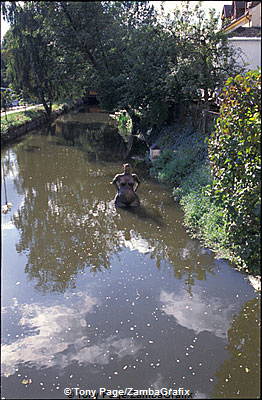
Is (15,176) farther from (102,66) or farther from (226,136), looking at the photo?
(226,136)

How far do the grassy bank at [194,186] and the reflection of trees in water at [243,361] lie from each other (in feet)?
2.84

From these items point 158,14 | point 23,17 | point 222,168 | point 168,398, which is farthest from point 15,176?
point 23,17

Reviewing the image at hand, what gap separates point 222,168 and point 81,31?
2364 centimetres

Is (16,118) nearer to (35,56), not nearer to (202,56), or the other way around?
(35,56)

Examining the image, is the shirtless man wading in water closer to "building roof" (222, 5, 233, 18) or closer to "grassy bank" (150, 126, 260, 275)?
"grassy bank" (150, 126, 260, 275)

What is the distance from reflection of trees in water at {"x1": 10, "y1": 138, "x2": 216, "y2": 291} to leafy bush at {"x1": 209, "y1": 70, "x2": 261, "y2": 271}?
7.72ft

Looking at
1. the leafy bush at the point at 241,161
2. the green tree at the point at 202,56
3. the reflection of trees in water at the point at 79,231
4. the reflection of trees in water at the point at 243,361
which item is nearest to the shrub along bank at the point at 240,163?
the leafy bush at the point at 241,161

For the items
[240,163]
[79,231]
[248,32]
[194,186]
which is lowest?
[79,231]

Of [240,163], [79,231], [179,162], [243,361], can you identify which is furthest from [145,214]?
[243,361]

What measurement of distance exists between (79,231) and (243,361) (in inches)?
257

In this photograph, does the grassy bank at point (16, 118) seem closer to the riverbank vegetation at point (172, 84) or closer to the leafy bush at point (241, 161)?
the riverbank vegetation at point (172, 84)

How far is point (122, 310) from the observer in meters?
7.54

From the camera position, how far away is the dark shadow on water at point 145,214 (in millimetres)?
12180

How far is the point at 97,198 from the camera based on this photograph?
1478 centimetres
